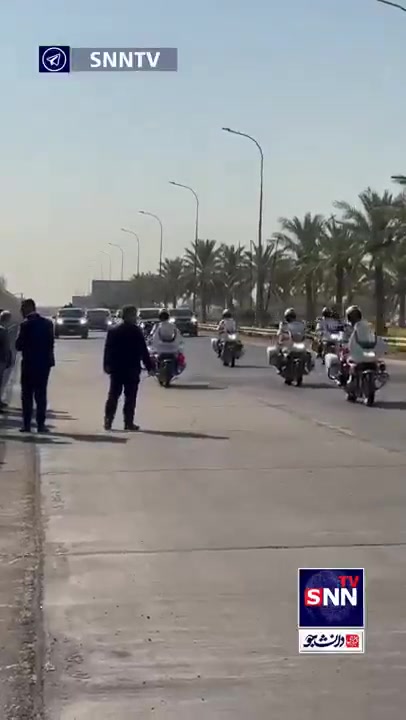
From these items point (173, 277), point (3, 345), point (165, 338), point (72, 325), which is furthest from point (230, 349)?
point (173, 277)

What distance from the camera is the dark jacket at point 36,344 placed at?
1593 centimetres

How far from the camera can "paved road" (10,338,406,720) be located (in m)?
5.33

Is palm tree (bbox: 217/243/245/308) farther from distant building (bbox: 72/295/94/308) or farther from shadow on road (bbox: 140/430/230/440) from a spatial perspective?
shadow on road (bbox: 140/430/230/440)

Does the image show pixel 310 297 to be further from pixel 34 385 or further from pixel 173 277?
pixel 34 385

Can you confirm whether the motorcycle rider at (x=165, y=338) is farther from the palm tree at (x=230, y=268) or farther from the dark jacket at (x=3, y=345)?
the palm tree at (x=230, y=268)

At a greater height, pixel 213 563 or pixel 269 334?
pixel 213 563

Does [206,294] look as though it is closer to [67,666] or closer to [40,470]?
[40,470]

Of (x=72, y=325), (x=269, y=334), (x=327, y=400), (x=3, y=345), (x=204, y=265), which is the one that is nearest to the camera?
(x=3, y=345)

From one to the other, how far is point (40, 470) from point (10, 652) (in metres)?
6.54

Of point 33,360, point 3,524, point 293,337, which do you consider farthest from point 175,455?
point 293,337

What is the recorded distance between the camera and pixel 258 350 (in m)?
51.3

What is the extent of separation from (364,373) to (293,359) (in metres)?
5.41

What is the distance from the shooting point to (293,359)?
26.7 meters

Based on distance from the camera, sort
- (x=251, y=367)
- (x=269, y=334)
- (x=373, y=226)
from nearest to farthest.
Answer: (x=251, y=367) → (x=373, y=226) → (x=269, y=334)
